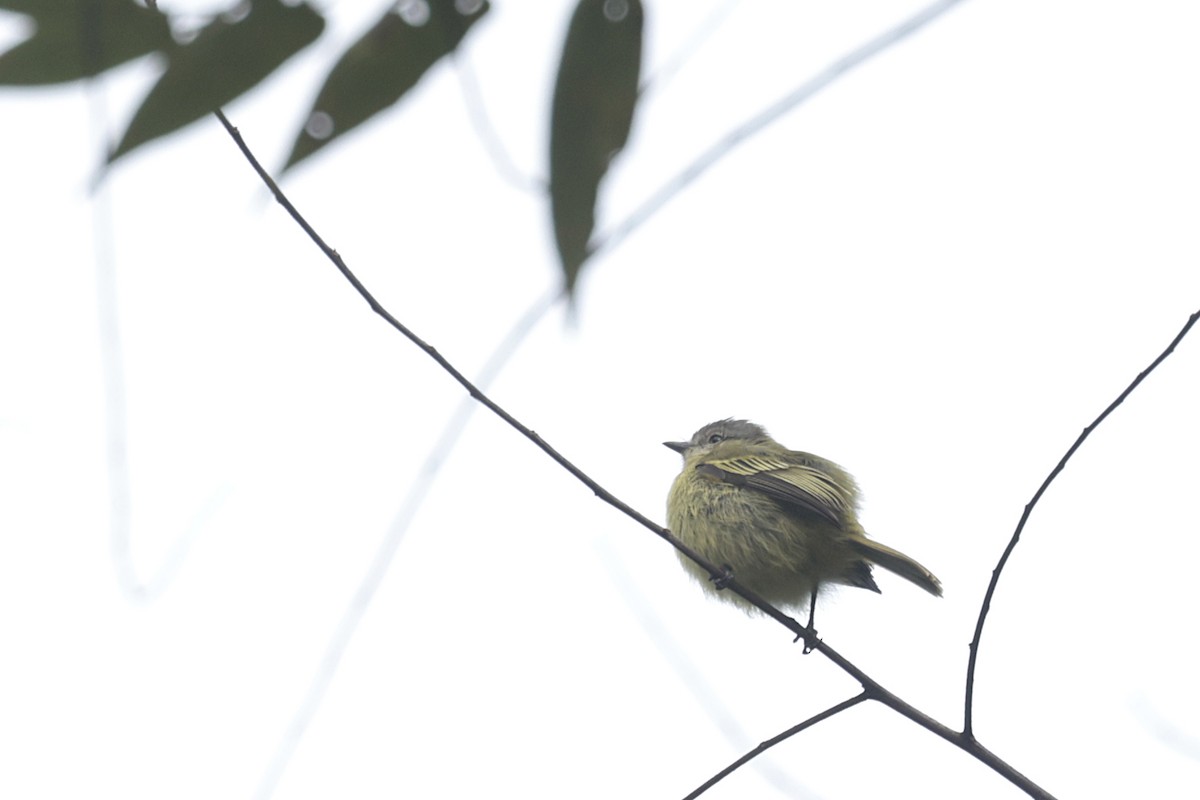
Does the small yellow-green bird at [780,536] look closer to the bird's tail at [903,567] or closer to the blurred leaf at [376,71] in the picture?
the bird's tail at [903,567]

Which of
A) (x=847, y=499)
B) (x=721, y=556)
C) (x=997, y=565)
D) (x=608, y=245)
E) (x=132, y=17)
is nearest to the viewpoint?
(x=608, y=245)

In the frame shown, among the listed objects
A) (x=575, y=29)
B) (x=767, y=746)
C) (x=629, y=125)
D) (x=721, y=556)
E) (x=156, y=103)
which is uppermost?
(x=721, y=556)

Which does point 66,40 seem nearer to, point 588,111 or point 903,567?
point 588,111

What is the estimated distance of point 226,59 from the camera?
1665mm

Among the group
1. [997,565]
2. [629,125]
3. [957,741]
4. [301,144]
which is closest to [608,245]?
[629,125]

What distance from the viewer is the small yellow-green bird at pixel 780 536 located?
4586 millimetres

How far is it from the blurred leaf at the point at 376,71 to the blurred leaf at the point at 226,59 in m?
0.09

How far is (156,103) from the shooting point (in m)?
1.65

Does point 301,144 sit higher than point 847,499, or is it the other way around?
point 847,499

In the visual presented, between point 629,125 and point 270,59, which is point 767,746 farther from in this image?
point 270,59

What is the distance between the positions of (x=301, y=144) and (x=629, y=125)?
0.47 metres

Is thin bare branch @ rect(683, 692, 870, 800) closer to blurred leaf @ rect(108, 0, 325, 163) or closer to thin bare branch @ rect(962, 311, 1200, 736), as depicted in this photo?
thin bare branch @ rect(962, 311, 1200, 736)

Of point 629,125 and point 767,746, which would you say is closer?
→ point 629,125

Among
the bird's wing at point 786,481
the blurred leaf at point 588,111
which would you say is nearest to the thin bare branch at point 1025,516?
the blurred leaf at point 588,111
